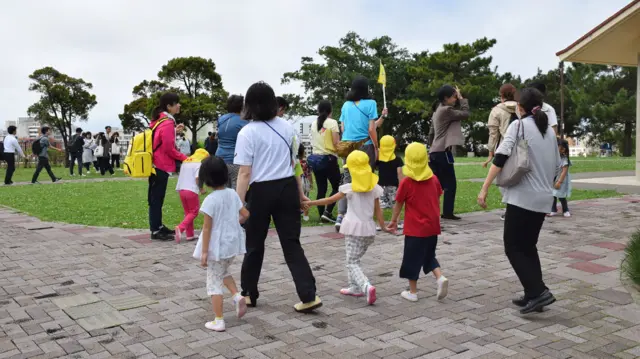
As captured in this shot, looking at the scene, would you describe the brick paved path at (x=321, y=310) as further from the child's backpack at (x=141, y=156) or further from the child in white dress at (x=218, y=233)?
the child's backpack at (x=141, y=156)

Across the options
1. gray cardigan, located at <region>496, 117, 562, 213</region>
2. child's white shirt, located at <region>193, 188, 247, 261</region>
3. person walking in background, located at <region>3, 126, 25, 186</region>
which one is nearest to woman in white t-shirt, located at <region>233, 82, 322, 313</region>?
child's white shirt, located at <region>193, 188, 247, 261</region>

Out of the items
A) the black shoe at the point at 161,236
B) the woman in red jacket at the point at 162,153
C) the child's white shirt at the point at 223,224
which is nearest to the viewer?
the child's white shirt at the point at 223,224

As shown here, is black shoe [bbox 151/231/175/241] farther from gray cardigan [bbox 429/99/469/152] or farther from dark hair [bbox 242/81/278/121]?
gray cardigan [bbox 429/99/469/152]

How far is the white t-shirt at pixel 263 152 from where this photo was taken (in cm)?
432

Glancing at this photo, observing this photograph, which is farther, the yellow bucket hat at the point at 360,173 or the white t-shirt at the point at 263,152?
the yellow bucket hat at the point at 360,173

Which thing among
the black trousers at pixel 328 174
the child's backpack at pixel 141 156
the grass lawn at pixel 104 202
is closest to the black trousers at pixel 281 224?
the child's backpack at pixel 141 156

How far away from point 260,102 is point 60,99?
39664 mm

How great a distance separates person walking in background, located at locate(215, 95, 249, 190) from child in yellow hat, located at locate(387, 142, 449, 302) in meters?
2.59

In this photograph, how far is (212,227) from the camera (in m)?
4.17

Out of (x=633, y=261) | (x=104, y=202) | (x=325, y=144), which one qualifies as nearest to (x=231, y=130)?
(x=325, y=144)

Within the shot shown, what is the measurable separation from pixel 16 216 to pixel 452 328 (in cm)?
860

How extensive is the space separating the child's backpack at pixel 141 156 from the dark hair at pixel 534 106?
4.50 m

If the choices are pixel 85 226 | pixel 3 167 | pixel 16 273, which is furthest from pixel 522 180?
pixel 3 167

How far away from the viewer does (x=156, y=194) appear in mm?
7410
